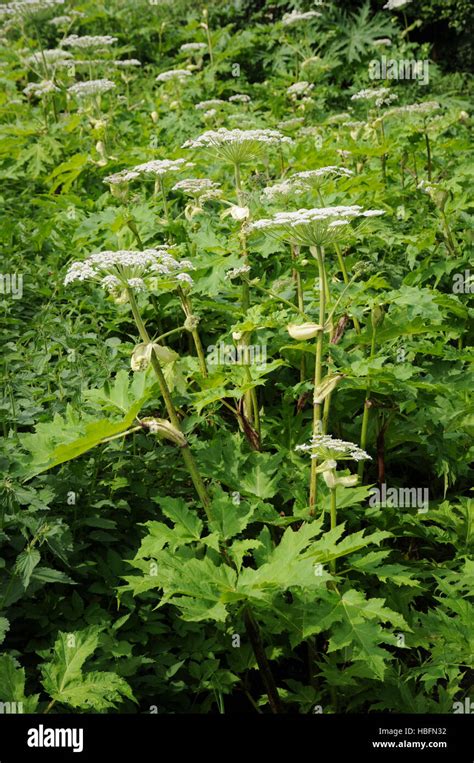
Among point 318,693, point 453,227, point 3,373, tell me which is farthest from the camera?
point 453,227

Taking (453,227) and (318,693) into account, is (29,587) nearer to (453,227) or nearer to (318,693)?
(318,693)

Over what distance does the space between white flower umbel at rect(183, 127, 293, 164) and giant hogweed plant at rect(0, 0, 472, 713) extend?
0.01m

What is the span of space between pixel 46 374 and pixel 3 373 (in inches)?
7.7

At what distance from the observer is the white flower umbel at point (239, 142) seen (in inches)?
124

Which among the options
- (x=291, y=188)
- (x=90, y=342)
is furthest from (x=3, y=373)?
(x=291, y=188)

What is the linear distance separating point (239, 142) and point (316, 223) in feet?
2.69

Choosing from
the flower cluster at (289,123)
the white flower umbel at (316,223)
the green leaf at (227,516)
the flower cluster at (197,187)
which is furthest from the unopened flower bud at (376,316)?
the flower cluster at (289,123)

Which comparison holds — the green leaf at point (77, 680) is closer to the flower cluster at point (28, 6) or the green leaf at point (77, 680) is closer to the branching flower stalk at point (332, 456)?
the branching flower stalk at point (332, 456)

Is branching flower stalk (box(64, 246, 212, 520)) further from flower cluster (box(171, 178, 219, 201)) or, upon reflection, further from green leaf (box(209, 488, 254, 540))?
flower cluster (box(171, 178, 219, 201))

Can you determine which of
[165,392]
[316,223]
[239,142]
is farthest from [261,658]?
[239,142]

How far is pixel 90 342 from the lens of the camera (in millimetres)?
4000

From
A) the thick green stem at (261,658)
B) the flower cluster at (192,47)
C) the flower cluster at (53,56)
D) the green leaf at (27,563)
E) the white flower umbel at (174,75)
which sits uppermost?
the flower cluster at (192,47)

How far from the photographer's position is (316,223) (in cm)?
258

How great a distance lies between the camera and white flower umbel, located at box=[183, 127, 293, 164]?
10.3ft
